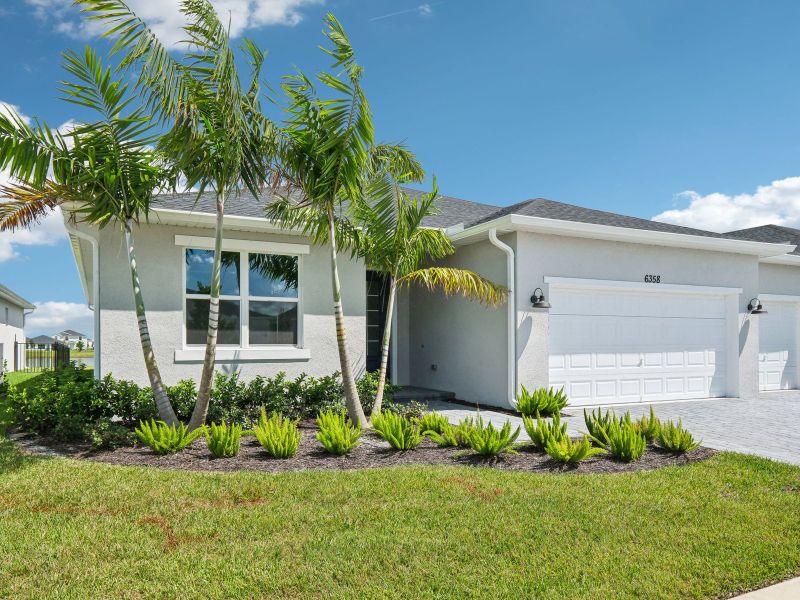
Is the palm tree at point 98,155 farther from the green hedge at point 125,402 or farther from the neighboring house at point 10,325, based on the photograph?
the neighboring house at point 10,325

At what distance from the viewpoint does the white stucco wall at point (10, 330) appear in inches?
954

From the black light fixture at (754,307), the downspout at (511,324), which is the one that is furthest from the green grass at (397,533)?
the black light fixture at (754,307)

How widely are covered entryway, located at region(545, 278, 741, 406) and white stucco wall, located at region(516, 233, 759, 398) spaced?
0.21 m

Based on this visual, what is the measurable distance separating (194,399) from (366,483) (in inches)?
158

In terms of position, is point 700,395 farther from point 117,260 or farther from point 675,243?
point 117,260

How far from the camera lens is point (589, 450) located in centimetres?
594

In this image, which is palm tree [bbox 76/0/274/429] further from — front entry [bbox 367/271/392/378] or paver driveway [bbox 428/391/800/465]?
front entry [bbox 367/271/392/378]

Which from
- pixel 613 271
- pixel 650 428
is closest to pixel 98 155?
pixel 650 428

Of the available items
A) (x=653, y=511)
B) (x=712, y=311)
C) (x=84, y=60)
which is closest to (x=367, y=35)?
(x=84, y=60)

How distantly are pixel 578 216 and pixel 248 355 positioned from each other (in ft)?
23.2

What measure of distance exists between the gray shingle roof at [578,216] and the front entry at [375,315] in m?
2.51

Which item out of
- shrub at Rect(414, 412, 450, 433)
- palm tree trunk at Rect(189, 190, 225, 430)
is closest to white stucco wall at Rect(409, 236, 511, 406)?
shrub at Rect(414, 412, 450, 433)

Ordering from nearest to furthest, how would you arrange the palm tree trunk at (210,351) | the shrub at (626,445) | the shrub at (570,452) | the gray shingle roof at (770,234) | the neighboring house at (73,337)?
1. the shrub at (570,452)
2. the shrub at (626,445)
3. the palm tree trunk at (210,351)
4. the gray shingle roof at (770,234)
5. the neighboring house at (73,337)

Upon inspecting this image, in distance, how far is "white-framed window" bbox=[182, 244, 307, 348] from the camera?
9.30 metres
